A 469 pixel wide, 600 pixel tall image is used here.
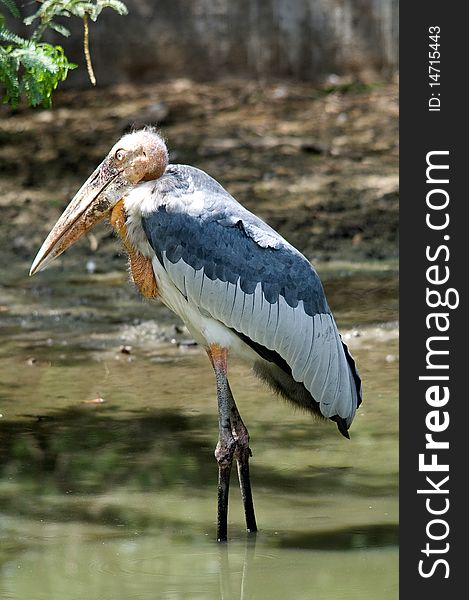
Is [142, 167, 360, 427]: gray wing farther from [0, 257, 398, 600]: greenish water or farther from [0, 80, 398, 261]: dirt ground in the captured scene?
[0, 80, 398, 261]: dirt ground

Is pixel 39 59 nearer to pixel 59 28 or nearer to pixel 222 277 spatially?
pixel 59 28

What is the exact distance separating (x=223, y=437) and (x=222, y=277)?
663mm

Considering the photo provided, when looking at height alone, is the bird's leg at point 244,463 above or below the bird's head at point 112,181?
below

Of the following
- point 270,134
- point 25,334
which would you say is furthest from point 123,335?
point 270,134

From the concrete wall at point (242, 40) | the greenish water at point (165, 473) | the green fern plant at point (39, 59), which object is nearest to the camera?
the greenish water at point (165, 473)

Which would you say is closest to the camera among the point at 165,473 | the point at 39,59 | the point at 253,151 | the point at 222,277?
the point at 222,277

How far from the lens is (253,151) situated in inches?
463

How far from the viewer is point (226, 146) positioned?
11.9 m

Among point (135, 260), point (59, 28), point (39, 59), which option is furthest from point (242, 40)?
point (135, 260)

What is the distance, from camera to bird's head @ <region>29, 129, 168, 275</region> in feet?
17.6

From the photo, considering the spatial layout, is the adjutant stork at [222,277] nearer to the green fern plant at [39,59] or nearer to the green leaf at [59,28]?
the green fern plant at [39,59]

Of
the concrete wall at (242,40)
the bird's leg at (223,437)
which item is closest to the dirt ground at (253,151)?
the concrete wall at (242,40)

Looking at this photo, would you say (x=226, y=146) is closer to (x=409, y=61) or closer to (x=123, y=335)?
(x=123, y=335)

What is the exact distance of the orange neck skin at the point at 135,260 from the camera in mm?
5371
